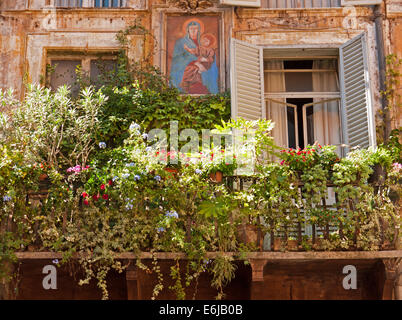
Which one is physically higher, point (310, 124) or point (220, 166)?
point (310, 124)

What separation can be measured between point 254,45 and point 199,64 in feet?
2.83

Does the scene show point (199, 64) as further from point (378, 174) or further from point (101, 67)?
point (378, 174)

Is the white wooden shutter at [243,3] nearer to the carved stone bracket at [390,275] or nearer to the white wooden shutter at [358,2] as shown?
the white wooden shutter at [358,2]

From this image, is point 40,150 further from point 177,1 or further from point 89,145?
point 177,1

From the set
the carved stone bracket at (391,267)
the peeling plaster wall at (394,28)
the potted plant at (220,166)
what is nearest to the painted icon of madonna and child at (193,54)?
the potted plant at (220,166)

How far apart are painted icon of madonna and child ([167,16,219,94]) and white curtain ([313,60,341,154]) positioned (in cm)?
148

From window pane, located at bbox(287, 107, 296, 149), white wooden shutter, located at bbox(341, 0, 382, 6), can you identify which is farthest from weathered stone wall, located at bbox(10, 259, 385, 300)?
white wooden shutter, located at bbox(341, 0, 382, 6)

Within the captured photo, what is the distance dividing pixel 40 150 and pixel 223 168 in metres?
2.40

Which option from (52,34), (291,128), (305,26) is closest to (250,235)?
(291,128)

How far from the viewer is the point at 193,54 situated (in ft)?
38.0

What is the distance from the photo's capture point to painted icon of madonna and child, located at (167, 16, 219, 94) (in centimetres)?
1139

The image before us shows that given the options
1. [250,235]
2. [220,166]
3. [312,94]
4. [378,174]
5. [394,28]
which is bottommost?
[250,235]

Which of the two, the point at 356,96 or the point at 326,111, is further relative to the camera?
the point at 326,111

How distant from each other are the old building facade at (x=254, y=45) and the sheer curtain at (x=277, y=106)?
15mm
